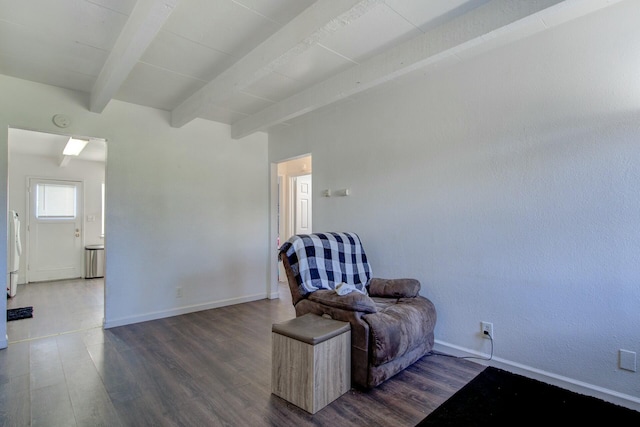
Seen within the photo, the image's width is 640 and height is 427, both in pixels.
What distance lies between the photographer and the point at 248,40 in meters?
2.41

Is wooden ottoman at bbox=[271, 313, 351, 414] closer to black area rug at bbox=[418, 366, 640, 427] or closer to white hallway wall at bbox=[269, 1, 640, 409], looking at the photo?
black area rug at bbox=[418, 366, 640, 427]

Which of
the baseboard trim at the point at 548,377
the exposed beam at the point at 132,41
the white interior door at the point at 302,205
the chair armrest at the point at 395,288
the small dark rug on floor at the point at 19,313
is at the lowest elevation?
the small dark rug on floor at the point at 19,313

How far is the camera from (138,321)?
3.71 meters

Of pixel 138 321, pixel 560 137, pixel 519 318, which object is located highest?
pixel 560 137

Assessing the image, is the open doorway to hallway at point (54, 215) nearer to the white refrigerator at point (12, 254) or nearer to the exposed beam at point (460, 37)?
the white refrigerator at point (12, 254)

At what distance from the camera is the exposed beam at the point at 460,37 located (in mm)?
1898

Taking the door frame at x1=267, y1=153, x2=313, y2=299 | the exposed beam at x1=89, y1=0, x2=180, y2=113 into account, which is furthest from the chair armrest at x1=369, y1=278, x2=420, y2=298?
the exposed beam at x1=89, y1=0, x2=180, y2=113

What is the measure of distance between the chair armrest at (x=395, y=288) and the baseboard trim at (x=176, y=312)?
2.26 metres

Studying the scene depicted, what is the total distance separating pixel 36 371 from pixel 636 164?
440 centimetres

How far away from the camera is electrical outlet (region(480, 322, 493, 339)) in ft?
8.46

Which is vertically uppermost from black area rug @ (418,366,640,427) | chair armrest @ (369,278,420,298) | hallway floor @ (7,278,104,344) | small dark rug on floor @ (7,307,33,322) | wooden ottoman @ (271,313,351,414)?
chair armrest @ (369,278,420,298)

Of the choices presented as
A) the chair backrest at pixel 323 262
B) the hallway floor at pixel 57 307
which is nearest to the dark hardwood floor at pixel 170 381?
the hallway floor at pixel 57 307

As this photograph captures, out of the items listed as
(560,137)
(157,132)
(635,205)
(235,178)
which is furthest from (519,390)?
(157,132)

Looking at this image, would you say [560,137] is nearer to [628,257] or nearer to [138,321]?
[628,257]
